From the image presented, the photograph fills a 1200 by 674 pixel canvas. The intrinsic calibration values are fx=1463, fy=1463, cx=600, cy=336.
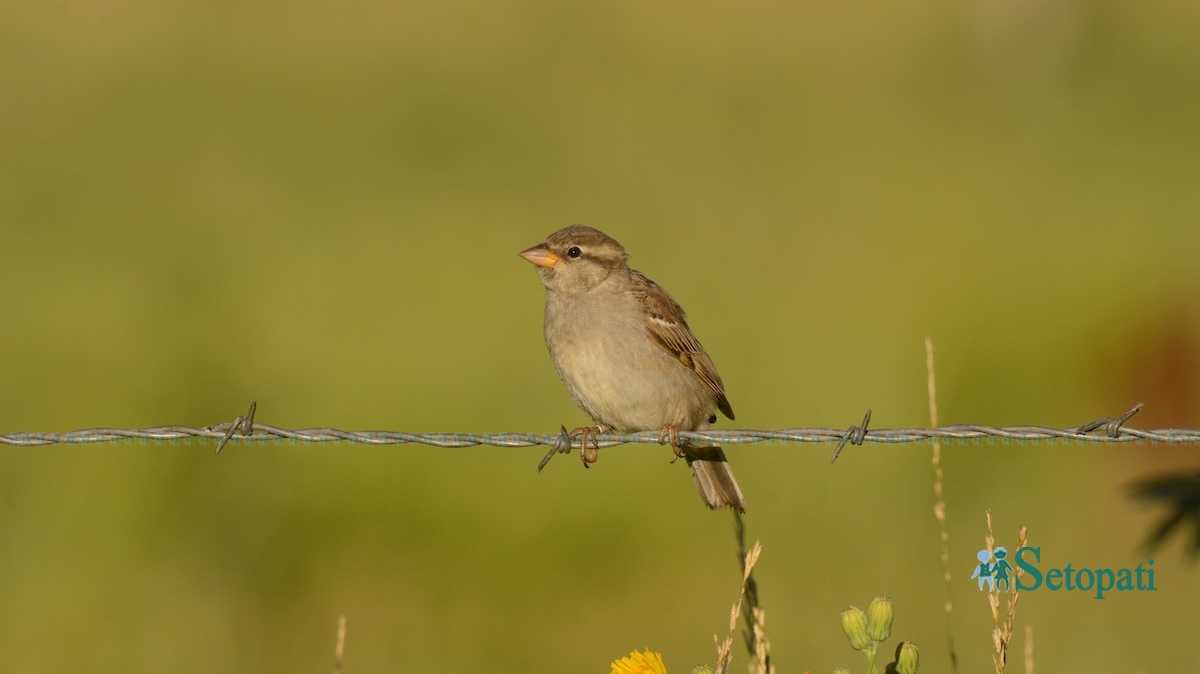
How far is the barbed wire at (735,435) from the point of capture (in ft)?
15.0

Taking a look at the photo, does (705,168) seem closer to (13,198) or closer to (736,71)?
(736,71)

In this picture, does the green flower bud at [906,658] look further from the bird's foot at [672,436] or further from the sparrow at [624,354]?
the sparrow at [624,354]

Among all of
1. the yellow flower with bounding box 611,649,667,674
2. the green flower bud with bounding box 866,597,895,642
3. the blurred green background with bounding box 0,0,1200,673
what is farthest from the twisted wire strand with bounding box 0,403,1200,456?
the yellow flower with bounding box 611,649,667,674

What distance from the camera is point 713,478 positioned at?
6.19 m

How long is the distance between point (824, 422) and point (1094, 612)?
7.59ft

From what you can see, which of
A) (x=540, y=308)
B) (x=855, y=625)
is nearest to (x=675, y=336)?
(x=855, y=625)

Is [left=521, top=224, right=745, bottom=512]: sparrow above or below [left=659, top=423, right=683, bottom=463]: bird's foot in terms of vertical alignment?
above

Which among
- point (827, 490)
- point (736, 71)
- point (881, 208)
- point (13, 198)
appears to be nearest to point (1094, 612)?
point (827, 490)

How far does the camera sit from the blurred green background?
7.99m

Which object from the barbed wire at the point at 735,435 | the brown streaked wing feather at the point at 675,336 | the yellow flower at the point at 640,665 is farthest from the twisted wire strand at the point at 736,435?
the brown streaked wing feather at the point at 675,336

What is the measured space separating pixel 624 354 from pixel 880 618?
2543 millimetres

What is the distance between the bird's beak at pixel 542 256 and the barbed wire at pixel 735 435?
187 cm

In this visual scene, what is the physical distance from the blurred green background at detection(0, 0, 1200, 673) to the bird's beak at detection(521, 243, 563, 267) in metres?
2.16

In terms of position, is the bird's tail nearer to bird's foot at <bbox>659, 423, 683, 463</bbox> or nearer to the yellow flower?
bird's foot at <bbox>659, 423, 683, 463</bbox>
